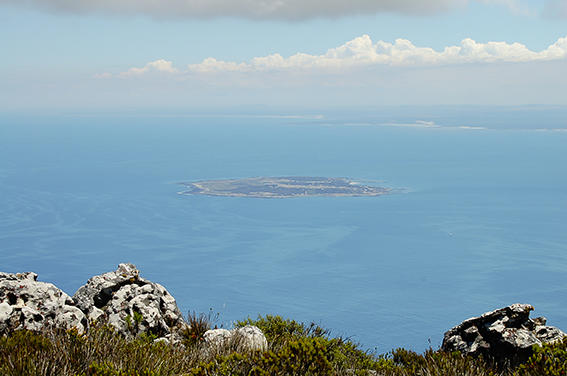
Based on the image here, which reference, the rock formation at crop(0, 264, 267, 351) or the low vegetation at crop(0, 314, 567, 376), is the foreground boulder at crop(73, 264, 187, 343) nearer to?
the rock formation at crop(0, 264, 267, 351)

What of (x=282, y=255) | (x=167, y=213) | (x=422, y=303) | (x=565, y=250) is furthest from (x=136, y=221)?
(x=565, y=250)

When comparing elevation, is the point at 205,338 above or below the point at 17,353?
below

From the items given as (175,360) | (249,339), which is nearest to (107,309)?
(249,339)

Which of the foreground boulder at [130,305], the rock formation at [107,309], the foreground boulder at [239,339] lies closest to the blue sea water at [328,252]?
the foreground boulder at [130,305]

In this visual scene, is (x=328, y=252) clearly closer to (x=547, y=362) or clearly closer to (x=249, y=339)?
(x=249, y=339)

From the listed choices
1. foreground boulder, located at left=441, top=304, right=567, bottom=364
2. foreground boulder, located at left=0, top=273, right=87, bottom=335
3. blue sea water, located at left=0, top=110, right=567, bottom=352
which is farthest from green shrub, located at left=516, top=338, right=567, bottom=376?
blue sea water, located at left=0, top=110, right=567, bottom=352

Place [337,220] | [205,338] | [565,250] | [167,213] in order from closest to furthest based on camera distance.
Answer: [205,338]
[565,250]
[337,220]
[167,213]

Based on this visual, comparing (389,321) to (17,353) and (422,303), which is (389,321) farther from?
(17,353)
